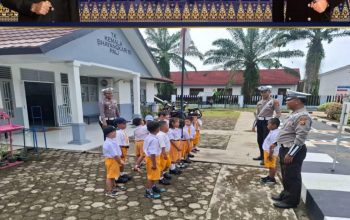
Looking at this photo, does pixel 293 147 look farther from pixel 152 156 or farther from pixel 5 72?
pixel 5 72

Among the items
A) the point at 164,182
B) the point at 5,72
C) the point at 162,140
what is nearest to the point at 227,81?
the point at 5,72

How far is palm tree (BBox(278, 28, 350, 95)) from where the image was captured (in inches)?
758

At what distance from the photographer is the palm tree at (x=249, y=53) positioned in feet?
65.4

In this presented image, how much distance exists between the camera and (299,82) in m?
25.2

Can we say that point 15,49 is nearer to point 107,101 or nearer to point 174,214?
point 107,101

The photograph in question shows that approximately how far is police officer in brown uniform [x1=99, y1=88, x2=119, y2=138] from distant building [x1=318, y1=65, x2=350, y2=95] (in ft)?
69.0

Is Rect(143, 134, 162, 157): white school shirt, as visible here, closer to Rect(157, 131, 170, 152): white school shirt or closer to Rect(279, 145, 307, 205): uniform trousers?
Rect(157, 131, 170, 152): white school shirt

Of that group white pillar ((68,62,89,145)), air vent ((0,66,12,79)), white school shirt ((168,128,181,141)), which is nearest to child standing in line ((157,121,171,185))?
white school shirt ((168,128,181,141))

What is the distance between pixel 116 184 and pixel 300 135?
3.07 m

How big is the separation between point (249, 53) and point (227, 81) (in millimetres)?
5463

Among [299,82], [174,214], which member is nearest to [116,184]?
[174,214]

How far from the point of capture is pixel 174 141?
13.8 ft

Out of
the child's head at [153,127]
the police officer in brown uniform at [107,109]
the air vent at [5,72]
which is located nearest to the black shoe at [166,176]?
the child's head at [153,127]

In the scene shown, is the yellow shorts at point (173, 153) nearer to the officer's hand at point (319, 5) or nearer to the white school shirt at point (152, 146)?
the white school shirt at point (152, 146)
